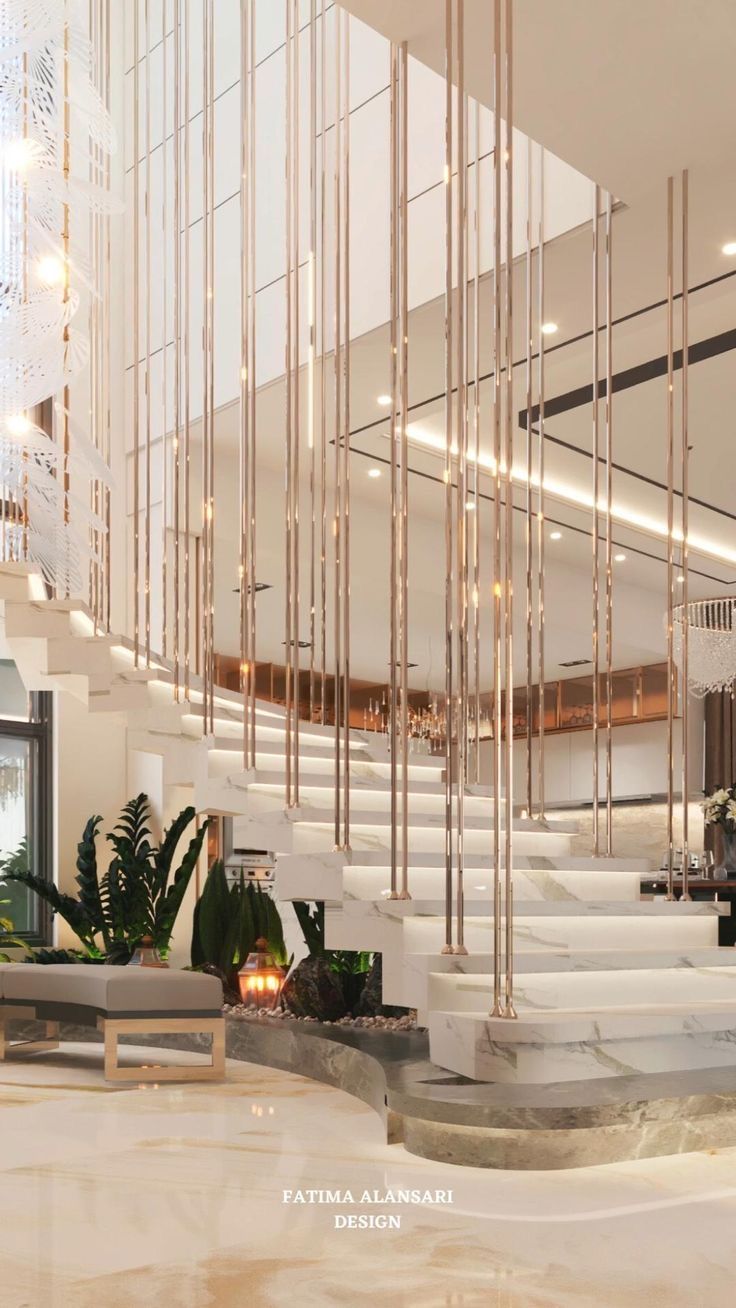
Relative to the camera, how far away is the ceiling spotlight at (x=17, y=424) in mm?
5793

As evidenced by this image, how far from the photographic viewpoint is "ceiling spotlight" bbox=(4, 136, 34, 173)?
Result: 575cm

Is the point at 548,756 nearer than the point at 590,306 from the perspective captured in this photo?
No

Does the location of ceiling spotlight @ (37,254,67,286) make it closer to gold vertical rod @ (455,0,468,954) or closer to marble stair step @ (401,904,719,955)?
gold vertical rod @ (455,0,468,954)

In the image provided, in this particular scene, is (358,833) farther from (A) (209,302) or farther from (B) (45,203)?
(B) (45,203)

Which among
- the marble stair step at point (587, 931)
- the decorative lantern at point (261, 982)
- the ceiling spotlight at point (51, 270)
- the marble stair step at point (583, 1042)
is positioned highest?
the ceiling spotlight at point (51, 270)

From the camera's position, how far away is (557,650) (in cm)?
1231

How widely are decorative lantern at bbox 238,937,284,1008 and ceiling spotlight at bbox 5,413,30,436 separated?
2.63 metres

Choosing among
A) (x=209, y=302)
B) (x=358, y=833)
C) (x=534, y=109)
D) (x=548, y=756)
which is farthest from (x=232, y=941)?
(x=548, y=756)

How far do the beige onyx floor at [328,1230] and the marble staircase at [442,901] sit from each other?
0.35 meters

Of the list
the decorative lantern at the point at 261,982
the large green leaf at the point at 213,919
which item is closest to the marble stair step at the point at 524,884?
the decorative lantern at the point at 261,982

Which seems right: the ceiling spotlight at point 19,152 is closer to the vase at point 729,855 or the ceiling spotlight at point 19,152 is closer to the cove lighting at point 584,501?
the cove lighting at point 584,501

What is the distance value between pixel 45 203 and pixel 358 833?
3480 millimetres

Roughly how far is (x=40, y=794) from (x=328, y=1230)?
22.8ft

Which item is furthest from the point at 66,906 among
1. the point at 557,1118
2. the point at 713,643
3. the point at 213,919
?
the point at 557,1118
